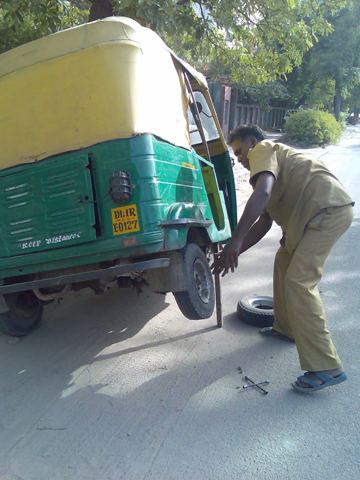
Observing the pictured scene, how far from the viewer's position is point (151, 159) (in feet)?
9.59

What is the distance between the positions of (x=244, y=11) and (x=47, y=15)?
306cm

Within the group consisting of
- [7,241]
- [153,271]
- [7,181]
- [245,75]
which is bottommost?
[153,271]

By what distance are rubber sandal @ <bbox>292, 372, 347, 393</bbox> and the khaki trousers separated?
54 mm

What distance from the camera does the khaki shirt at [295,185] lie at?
307cm

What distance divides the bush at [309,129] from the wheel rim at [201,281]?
20854 mm

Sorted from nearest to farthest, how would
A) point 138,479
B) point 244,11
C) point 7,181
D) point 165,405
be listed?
1. point 138,479
2. point 165,405
3. point 7,181
4. point 244,11

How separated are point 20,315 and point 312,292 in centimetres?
236

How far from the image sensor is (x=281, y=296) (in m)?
3.70

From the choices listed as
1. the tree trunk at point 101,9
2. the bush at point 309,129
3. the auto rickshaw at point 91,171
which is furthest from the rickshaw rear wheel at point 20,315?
the bush at point 309,129

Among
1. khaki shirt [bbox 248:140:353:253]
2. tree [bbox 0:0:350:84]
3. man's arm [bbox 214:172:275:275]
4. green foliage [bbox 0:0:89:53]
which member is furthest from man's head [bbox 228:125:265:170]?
green foliage [bbox 0:0:89:53]

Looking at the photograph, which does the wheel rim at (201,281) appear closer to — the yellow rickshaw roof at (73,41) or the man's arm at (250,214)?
the man's arm at (250,214)

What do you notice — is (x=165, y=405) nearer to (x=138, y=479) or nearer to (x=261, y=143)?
(x=138, y=479)

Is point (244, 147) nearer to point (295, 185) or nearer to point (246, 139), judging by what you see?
point (246, 139)

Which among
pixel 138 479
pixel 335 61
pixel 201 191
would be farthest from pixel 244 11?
pixel 335 61
